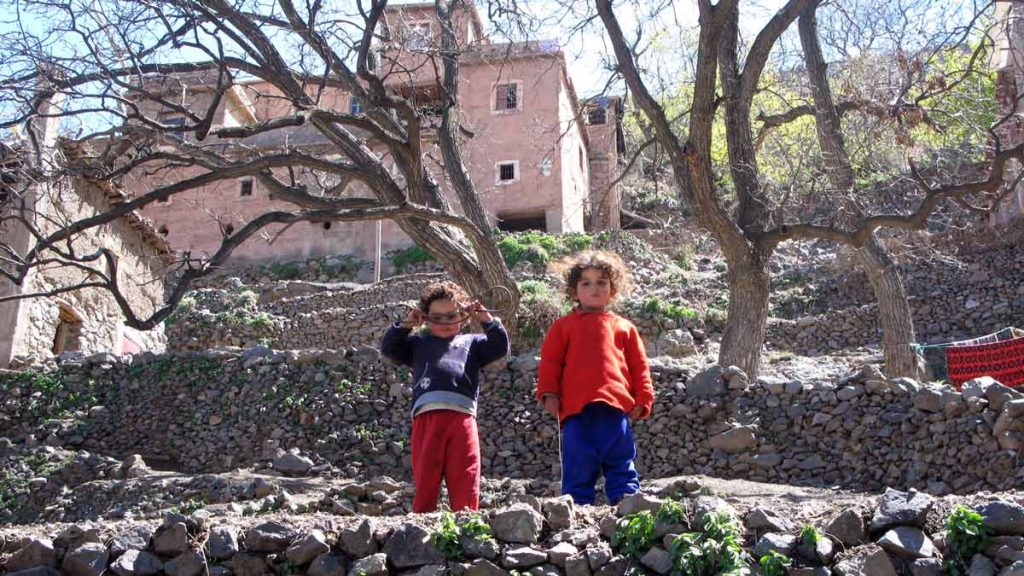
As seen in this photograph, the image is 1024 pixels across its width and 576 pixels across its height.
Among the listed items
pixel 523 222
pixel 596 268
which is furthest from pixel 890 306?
pixel 523 222

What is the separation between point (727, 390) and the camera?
28.2ft

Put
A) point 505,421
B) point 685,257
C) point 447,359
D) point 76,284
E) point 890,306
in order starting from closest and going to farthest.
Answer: point 447,359, point 505,421, point 890,306, point 76,284, point 685,257

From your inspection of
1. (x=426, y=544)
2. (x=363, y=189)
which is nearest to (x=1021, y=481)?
(x=426, y=544)

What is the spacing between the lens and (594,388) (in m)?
5.02

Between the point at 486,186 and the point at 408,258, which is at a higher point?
the point at 486,186

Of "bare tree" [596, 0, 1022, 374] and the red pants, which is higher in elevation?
"bare tree" [596, 0, 1022, 374]

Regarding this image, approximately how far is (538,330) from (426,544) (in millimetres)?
10704

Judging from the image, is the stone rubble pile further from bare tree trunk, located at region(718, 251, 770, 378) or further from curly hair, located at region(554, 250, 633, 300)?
bare tree trunk, located at region(718, 251, 770, 378)

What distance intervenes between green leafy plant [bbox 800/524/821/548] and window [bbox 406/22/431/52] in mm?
7842

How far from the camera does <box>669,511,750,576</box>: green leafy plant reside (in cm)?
347

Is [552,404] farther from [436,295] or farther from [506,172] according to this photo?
[506,172]

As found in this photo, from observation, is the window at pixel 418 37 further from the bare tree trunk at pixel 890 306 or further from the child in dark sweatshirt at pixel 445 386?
the child in dark sweatshirt at pixel 445 386

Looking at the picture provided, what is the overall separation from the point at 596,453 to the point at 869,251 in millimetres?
7438

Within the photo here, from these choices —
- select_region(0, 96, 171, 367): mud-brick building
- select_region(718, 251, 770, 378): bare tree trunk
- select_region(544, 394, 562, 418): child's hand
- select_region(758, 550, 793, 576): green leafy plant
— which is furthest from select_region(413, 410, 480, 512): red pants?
select_region(0, 96, 171, 367): mud-brick building
